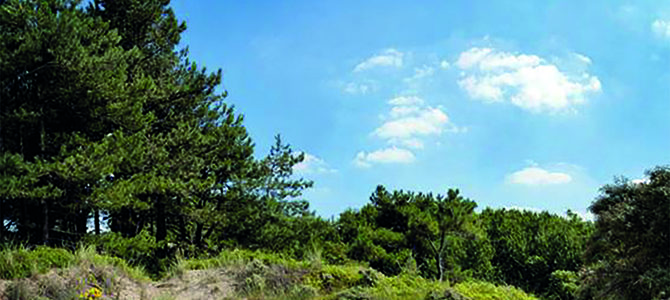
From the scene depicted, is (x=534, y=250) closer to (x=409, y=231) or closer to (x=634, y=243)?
(x=409, y=231)

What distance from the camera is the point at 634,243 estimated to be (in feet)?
44.4

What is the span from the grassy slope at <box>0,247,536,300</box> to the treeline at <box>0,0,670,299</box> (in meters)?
1.65

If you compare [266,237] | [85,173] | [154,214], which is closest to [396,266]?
[266,237]

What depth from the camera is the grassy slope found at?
36.0 ft

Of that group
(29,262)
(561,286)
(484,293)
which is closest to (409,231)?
(561,286)

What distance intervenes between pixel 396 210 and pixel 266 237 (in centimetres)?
988

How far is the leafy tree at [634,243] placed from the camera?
1263 cm

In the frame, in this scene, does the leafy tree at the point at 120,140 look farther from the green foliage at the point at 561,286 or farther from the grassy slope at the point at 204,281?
the green foliage at the point at 561,286

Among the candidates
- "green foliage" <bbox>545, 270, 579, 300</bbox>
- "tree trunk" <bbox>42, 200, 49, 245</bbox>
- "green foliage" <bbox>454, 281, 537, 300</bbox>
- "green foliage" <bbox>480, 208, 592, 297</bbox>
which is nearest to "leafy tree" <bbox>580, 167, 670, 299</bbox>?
"green foliage" <bbox>454, 281, 537, 300</bbox>

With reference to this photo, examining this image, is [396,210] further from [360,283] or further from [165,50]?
[360,283]

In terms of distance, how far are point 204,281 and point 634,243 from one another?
977 cm

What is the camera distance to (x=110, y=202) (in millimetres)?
15312

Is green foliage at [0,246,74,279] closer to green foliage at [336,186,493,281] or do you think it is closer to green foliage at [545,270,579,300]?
green foliage at [336,186,493,281]

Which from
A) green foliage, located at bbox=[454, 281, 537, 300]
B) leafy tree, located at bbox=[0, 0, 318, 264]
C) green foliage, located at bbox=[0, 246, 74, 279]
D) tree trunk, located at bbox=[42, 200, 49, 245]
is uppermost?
leafy tree, located at bbox=[0, 0, 318, 264]
